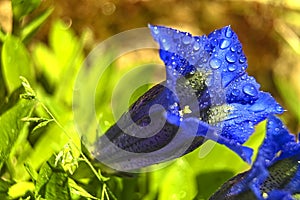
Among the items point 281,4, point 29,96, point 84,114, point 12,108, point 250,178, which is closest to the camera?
point 250,178

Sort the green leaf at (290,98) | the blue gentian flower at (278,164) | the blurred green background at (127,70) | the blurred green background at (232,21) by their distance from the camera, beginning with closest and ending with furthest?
the blue gentian flower at (278,164)
the blurred green background at (127,70)
the green leaf at (290,98)
the blurred green background at (232,21)

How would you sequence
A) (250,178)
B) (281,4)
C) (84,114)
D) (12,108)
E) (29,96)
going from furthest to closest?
(281,4), (84,114), (12,108), (29,96), (250,178)

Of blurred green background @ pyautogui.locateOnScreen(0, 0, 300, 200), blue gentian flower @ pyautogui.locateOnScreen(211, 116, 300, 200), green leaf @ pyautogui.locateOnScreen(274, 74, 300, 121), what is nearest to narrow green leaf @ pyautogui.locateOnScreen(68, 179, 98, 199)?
blurred green background @ pyautogui.locateOnScreen(0, 0, 300, 200)

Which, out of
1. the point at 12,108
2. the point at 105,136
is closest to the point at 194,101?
the point at 105,136

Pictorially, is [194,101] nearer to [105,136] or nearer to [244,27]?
[105,136]

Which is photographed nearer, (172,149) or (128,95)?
(172,149)

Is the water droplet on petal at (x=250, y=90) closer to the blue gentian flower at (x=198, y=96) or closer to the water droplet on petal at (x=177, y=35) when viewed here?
the blue gentian flower at (x=198, y=96)

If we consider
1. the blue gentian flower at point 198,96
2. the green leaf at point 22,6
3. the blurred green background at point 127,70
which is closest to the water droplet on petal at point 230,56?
the blue gentian flower at point 198,96
